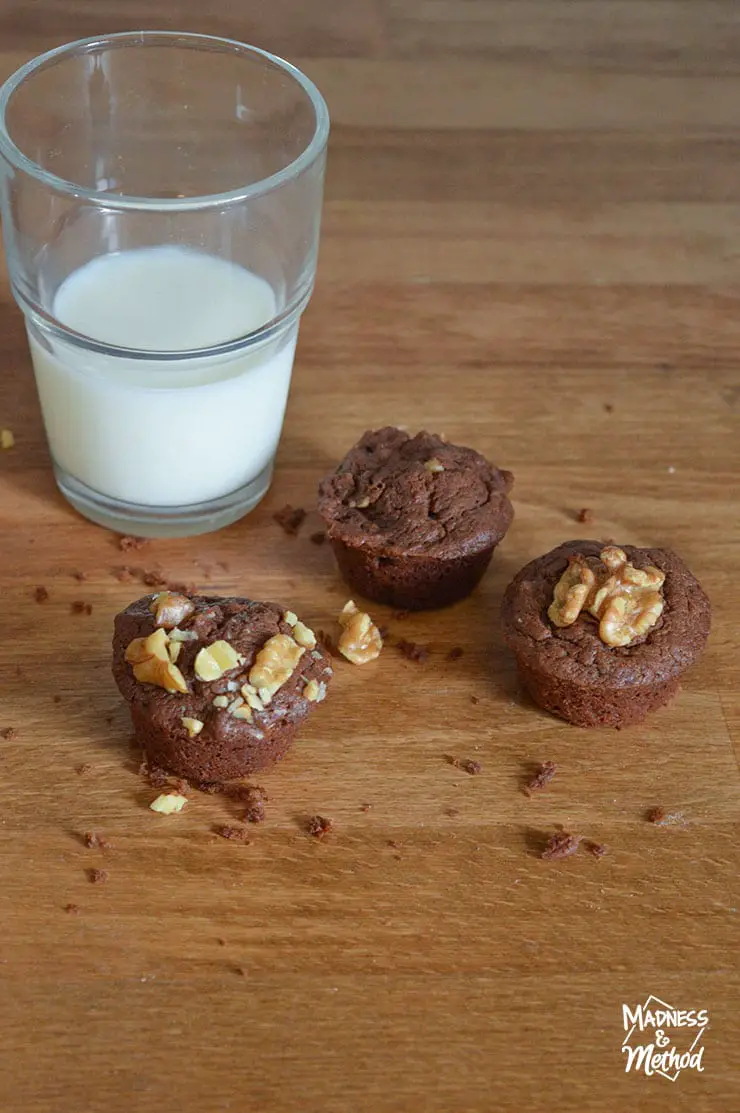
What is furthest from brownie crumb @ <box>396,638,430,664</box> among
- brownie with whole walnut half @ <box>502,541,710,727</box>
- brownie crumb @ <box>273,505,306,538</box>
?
brownie crumb @ <box>273,505,306,538</box>

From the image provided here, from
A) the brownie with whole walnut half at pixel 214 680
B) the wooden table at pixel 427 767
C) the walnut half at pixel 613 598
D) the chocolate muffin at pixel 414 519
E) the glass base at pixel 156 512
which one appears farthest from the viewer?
the glass base at pixel 156 512

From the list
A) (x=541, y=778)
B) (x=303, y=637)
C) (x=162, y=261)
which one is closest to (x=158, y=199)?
(x=162, y=261)

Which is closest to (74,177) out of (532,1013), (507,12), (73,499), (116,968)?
(73,499)

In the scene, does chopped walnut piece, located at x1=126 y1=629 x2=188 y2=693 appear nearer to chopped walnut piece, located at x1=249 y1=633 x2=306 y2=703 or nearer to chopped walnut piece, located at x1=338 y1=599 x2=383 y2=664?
chopped walnut piece, located at x1=249 y1=633 x2=306 y2=703

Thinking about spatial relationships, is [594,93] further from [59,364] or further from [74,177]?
[59,364]

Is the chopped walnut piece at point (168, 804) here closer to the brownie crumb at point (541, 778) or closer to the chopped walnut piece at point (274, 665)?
the chopped walnut piece at point (274, 665)

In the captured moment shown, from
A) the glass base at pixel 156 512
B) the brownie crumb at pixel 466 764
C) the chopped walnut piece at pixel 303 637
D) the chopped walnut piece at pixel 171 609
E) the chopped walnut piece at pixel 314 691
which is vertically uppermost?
the chopped walnut piece at pixel 171 609

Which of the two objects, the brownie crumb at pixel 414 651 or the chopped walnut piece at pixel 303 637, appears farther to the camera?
the brownie crumb at pixel 414 651

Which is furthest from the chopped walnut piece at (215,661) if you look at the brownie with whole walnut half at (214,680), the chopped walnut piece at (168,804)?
the chopped walnut piece at (168,804)
